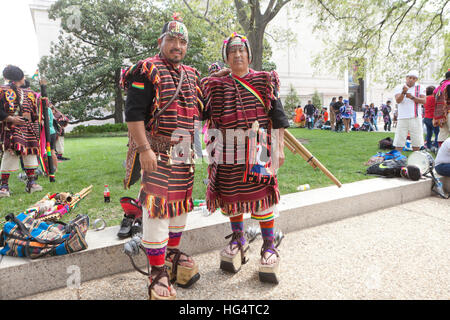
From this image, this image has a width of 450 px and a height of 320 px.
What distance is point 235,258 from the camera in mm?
2666

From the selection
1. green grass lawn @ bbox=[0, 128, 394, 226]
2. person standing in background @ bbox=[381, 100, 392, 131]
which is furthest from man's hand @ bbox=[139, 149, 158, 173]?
person standing in background @ bbox=[381, 100, 392, 131]

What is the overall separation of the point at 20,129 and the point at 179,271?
3.98 meters

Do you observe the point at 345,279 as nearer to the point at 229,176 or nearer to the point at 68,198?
the point at 229,176

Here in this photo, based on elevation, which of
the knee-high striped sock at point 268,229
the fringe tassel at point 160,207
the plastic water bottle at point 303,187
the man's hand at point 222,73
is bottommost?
the plastic water bottle at point 303,187

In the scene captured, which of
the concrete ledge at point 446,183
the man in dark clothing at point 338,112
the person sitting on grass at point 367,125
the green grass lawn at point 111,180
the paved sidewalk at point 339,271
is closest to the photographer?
the paved sidewalk at point 339,271

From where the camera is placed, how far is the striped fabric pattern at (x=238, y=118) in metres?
2.52

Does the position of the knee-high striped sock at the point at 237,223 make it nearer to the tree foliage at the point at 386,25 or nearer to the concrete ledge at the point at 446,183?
the concrete ledge at the point at 446,183

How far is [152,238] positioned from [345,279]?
5.36 ft

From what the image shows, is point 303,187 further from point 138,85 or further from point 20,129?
point 20,129

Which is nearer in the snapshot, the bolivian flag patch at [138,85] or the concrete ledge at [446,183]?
the bolivian flag patch at [138,85]

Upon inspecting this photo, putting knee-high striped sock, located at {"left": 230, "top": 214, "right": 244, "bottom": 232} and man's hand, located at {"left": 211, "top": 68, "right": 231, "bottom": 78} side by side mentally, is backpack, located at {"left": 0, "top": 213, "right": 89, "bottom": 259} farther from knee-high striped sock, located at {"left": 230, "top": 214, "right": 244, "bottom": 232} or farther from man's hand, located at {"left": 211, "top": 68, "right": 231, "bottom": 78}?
man's hand, located at {"left": 211, "top": 68, "right": 231, "bottom": 78}

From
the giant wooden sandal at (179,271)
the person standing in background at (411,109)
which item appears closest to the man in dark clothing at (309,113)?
the person standing in background at (411,109)

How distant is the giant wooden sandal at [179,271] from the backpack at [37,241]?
74cm

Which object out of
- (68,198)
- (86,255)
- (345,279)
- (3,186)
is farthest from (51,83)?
(345,279)
